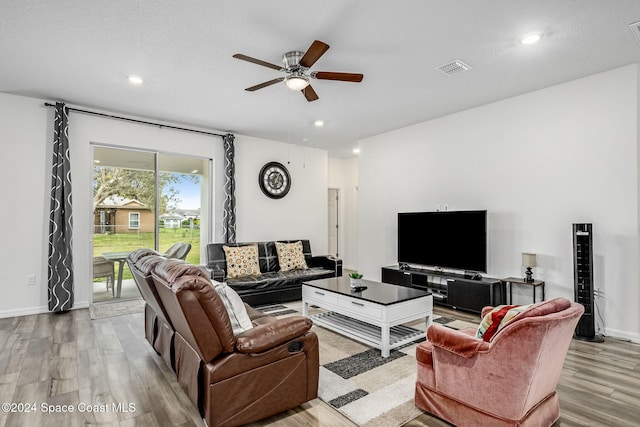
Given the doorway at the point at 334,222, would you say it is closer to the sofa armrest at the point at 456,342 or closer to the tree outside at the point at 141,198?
the tree outside at the point at 141,198

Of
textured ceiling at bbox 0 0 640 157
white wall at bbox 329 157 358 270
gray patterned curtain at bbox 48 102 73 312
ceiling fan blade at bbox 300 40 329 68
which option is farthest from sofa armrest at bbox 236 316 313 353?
white wall at bbox 329 157 358 270

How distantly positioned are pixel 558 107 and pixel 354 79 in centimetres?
274

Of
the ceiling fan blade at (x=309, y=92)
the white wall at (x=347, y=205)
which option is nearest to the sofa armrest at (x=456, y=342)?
the ceiling fan blade at (x=309, y=92)

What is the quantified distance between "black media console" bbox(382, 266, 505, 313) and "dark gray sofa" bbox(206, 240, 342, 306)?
113cm

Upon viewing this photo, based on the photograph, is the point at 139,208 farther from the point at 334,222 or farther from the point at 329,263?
the point at 334,222

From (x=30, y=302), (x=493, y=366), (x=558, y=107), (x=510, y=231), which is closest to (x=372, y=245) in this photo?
(x=510, y=231)

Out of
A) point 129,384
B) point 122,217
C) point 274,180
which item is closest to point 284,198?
point 274,180

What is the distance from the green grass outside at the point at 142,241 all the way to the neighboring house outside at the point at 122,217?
9cm

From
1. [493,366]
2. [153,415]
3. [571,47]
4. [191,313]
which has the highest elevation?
[571,47]

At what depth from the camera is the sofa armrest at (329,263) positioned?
5.79 m

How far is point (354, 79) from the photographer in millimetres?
3074

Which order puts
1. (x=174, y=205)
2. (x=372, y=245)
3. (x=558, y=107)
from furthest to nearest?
1. (x=372, y=245)
2. (x=174, y=205)
3. (x=558, y=107)

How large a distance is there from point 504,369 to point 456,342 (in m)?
0.27

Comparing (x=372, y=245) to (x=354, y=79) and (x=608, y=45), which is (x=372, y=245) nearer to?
(x=354, y=79)
